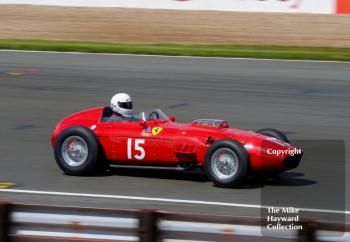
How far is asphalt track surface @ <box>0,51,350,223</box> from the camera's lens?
34.3 feet

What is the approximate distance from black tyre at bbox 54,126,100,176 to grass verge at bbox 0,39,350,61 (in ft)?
34.2

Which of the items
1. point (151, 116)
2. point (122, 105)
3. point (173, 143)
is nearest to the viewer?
point (173, 143)

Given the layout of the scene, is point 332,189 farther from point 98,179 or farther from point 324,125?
point 324,125

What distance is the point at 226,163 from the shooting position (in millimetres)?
10523

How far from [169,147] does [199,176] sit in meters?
0.89

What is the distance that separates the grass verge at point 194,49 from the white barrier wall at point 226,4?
274cm

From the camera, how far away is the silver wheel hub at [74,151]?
11375mm

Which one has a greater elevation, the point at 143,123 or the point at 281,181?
the point at 143,123

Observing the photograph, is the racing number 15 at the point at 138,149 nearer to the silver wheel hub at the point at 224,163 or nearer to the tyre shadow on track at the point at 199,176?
the tyre shadow on track at the point at 199,176

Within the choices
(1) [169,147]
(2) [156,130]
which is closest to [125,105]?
(2) [156,130]

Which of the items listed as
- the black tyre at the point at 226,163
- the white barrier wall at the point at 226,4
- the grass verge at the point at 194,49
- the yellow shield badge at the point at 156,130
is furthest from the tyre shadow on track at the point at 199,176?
the white barrier wall at the point at 226,4

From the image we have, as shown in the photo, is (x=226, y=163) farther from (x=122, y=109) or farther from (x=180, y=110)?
(x=180, y=110)

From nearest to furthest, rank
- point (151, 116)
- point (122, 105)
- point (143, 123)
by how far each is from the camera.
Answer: point (143, 123), point (151, 116), point (122, 105)

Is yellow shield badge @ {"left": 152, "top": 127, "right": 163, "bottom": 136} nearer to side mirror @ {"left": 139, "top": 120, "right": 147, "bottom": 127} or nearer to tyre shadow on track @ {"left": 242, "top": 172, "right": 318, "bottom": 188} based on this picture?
side mirror @ {"left": 139, "top": 120, "right": 147, "bottom": 127}
